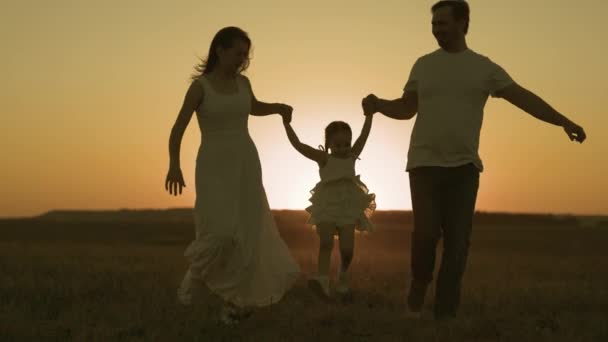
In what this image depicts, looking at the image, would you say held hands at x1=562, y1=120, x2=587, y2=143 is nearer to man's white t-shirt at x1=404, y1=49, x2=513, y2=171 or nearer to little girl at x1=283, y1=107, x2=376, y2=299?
man's white t-shirt at x1=404, y1=49, x2=513, y2=171

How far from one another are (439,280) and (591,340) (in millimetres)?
1420

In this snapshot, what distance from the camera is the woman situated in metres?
8.03

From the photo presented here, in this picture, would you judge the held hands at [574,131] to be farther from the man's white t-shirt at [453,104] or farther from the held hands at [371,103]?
the held hands at [371,103]

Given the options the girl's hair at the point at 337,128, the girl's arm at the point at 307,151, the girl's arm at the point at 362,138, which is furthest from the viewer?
the girl's hair at the point at 337,128

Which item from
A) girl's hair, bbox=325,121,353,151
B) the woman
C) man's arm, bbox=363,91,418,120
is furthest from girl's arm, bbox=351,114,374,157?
the woman

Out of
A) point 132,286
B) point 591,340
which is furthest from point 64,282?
point 591,340

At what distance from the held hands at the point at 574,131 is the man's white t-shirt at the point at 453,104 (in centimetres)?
60

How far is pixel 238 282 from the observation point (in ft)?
27.1

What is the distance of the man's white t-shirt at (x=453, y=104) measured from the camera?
7723 millimetres

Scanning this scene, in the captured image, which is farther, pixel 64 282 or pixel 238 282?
pixel 64 282

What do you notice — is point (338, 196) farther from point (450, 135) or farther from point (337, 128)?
point (450, 135)

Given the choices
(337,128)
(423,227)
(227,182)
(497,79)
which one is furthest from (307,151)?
(497,79)

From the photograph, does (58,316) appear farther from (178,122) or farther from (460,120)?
(460,120)

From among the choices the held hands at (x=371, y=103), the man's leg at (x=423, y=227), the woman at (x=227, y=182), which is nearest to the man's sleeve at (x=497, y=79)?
the man's leg at (x=423, y=227)
